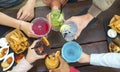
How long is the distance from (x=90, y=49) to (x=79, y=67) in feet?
0.44

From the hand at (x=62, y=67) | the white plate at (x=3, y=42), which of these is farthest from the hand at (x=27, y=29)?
the hand at (x=62, y=67)

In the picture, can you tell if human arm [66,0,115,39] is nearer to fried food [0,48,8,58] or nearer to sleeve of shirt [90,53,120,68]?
sleeve of shirt [90,53,120,68]

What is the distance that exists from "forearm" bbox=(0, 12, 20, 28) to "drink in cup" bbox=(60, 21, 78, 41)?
284 millimetres

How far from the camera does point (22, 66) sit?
1.49 meters

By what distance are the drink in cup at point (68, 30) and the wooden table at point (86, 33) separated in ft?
0.14

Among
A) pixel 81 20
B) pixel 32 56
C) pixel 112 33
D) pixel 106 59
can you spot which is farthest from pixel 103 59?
pixel 32 56

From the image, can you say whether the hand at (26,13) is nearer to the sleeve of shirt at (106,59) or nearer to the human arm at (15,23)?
the human arm at (15,23)

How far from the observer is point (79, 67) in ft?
5.14

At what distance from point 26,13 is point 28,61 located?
0.99ft

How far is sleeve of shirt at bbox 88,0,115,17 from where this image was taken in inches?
59.9

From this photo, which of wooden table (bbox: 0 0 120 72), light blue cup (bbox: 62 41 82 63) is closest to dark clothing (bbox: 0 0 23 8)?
wooden table (bbox: 0 0 120 72)

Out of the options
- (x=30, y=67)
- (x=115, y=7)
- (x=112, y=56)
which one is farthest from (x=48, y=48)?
(x=115, y=7)

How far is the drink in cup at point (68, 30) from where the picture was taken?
4.96ft

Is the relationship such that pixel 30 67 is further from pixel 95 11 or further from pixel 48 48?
pixel 95 11
